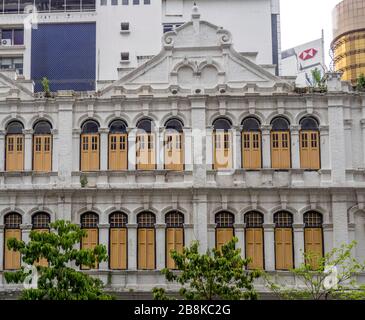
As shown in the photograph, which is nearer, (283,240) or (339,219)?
(339,219)

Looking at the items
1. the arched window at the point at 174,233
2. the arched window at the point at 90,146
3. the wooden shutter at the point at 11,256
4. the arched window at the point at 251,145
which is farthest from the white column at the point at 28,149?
the arched window at the point at 251,145

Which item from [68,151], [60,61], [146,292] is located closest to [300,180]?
[146,292]

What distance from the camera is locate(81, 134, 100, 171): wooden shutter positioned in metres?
27.6

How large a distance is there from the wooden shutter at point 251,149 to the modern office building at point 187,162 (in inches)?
1.5

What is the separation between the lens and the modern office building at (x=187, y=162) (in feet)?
87.2

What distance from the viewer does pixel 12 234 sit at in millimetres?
27125

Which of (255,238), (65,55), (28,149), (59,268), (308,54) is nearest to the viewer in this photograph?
(59,268)

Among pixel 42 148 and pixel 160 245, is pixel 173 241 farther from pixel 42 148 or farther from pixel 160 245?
pixel 42 148

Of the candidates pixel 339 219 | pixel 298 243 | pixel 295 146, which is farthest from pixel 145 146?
pixel 339 219

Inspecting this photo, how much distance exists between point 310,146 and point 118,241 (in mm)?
8132

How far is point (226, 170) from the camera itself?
27.1 metres

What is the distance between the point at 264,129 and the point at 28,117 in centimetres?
918

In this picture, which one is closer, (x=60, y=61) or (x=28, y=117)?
(x=28, y=117)
